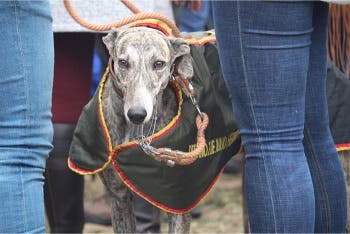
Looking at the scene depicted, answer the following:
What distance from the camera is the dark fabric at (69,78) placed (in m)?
3.49

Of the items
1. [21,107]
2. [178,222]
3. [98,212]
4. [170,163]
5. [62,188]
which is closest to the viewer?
[21,107]

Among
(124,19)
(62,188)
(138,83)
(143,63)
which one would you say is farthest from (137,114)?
(62,188)

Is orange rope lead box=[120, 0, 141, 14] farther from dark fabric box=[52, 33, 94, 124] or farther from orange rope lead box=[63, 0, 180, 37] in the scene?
dark fabric box=[52, 33, 94, 124]

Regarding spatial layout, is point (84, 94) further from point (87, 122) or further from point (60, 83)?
point (87, 122)

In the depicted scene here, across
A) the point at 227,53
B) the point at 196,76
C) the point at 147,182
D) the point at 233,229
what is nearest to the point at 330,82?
the point at 196,76

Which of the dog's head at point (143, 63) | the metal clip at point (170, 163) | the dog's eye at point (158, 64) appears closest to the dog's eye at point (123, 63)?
the dog's head at point (143, 63)

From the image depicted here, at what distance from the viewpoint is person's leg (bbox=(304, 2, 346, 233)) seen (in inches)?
97.8

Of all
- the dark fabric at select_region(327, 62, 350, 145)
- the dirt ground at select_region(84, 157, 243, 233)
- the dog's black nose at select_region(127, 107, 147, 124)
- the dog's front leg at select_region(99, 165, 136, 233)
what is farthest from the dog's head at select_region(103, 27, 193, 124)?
the dirt ground at select_region(84, 157, 243, 233)

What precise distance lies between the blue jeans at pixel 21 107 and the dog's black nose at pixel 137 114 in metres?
0.82

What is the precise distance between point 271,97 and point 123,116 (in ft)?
3.27

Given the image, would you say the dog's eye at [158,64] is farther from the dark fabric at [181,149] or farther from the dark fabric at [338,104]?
the dark fabric at [338,104]

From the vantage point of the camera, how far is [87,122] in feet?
10.1

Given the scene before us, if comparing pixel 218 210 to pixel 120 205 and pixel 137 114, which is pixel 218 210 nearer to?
pixel 120 205

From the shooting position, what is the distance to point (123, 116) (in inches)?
121
